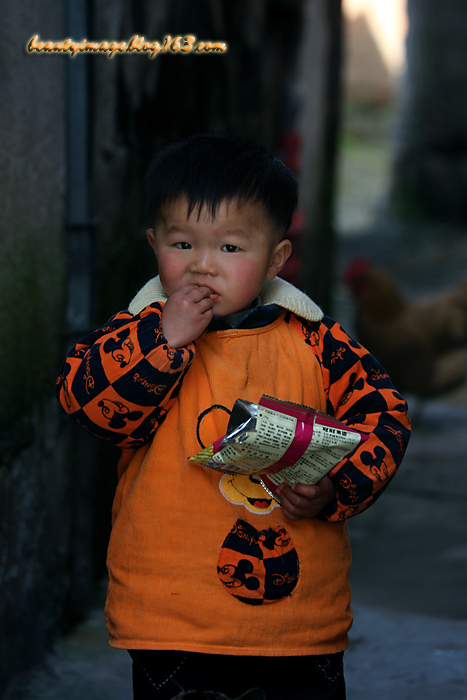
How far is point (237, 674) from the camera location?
1.58m

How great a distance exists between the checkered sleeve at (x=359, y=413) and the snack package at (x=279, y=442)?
104 millimetres

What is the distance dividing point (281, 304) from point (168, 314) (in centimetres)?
27

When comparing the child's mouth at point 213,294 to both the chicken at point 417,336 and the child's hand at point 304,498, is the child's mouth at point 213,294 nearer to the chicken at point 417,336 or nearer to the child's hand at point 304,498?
the child's hand at point 304,498

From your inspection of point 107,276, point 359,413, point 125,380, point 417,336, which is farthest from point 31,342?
point 417,336

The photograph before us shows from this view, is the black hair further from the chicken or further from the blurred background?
the chicken

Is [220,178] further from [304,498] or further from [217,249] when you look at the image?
[304,498]

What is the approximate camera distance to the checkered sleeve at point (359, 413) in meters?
1.51

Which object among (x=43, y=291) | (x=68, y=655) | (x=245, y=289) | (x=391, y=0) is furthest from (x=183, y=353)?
(x=391, y=0)

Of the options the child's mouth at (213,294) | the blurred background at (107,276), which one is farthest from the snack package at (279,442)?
the blurred background at (107,276)

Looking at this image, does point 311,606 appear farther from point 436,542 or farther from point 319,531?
point 436,542

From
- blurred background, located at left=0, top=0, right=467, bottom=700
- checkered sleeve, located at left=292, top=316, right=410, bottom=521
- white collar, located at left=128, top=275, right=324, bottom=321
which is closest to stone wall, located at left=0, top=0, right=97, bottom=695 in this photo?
blurred background, located at left=0, top=0, right=467, bottom=700

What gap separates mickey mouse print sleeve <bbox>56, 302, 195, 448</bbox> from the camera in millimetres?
1435

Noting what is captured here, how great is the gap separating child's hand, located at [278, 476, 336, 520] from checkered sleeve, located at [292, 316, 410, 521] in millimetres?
31

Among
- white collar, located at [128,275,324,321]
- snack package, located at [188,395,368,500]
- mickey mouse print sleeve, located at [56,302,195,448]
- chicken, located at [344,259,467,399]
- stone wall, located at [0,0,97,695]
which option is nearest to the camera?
snack package, located at [188,395,368,500]
